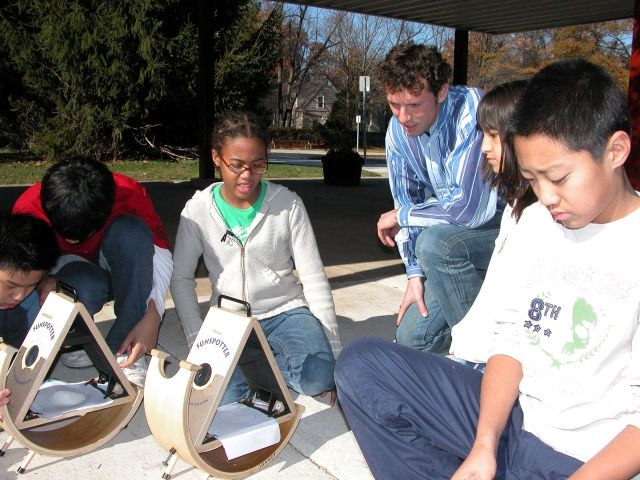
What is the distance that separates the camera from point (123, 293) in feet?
9.01

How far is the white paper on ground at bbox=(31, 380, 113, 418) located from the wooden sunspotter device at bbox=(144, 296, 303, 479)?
336 millimetres

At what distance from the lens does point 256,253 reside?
2.80 metres

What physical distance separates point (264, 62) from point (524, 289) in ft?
62.3

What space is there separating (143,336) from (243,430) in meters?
0.69

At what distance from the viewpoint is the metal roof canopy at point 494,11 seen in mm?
9258

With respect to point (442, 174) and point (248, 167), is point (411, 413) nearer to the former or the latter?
point (248, 167)

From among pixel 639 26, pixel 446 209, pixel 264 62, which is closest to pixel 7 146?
pixel 264 62

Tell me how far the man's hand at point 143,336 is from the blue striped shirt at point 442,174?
3.77 feet

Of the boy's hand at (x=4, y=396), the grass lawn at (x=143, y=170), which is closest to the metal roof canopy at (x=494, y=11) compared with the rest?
the grass lawn at (x=143, y=170)

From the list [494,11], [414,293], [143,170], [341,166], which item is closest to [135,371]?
[414,293]

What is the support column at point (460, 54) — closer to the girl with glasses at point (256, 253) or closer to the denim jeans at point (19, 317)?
the girl with glasses at point (256, 253)

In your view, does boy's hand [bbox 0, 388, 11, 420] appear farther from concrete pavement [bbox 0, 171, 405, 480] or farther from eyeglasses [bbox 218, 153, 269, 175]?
eyeglasses [bbox 218, 153, 269, 175]

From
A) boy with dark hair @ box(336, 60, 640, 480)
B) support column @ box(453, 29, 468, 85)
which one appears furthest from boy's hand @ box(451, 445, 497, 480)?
support column @ box(453, 29, 468, 85)

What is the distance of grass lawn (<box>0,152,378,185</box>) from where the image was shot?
13957mm
